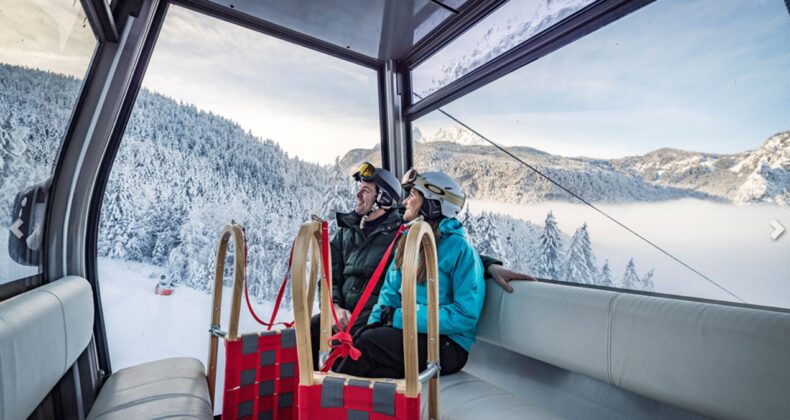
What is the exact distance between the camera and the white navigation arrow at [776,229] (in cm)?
139

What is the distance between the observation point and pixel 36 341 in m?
1.28

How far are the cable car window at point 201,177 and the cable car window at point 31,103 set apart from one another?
1.53 ft

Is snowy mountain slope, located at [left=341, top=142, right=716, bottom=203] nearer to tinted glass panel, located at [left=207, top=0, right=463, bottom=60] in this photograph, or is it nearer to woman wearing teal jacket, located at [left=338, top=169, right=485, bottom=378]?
woman wearing teal jacket, located at [left=338, top=169, right=485, bottom=378]

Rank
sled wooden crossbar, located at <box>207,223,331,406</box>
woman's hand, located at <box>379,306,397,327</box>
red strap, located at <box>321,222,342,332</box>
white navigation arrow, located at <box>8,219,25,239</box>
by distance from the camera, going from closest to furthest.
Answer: red strap, located at <box>321,222,342,332</box>
white navigation arrow, located at <box>8,219,25,239</box>
sled wooden crossbar, located at <box>207,223,331,406</box>
woman's hand, located at <box>379,306,397,327</box>

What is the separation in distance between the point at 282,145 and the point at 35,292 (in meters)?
1.75

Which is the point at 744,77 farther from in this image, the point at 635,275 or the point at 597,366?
the point at 597,366

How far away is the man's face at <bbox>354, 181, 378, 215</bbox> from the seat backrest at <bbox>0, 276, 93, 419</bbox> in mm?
1614

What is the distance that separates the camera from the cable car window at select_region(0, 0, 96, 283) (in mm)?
1360

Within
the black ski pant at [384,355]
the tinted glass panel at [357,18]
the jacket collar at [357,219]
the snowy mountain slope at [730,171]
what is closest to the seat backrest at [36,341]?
the black ski pant at [384,355]

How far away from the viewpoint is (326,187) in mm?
3174

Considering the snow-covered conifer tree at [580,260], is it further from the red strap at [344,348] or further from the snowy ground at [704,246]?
the red strap at [344,348]

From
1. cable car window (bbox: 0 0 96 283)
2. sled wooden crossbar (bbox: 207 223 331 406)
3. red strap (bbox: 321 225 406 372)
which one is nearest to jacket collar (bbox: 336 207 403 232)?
sled wooden crossbar (bbox: 207 223 331 406)

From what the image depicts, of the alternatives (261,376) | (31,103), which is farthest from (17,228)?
(261,376)

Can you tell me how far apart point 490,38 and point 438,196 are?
1213 mm
